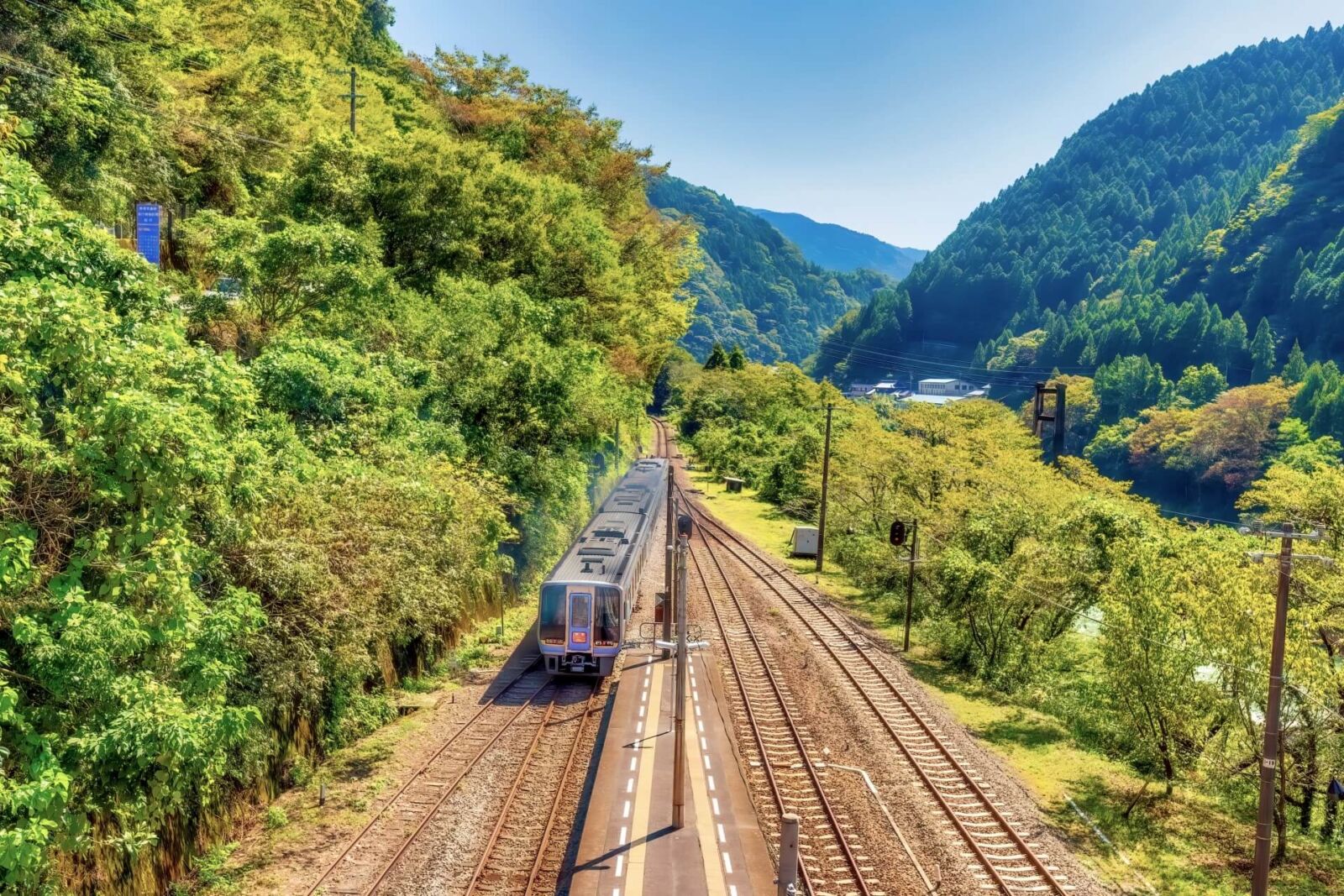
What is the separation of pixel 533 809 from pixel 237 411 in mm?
9829

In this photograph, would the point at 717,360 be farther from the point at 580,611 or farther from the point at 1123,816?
the point at 1123,816

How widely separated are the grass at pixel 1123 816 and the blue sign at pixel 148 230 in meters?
26.6

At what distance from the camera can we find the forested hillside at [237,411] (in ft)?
37.2

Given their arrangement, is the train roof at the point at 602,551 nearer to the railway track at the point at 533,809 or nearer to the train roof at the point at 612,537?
the train roof at the point at 612,537

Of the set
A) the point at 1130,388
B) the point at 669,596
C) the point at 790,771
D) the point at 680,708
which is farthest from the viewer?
the point at 1130,388

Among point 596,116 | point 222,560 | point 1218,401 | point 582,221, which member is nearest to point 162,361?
point 222,560

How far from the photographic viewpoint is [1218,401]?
104m

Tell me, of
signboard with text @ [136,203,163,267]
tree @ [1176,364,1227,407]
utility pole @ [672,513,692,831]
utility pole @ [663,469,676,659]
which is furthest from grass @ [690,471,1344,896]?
tree @ [1176,364,1227,407]

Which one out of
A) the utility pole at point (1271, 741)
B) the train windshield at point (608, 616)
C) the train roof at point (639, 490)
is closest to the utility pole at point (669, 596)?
the train windshield at point (608, 616)

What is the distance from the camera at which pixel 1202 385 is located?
128750 mm

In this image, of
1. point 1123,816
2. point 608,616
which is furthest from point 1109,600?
point 608,616

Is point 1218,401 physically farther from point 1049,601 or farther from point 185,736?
point 185,736

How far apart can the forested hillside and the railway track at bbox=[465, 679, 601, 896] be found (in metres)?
4.12

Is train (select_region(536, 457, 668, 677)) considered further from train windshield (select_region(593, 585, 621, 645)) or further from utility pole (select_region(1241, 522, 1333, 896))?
utility pole (select_region(1241, 522, 1333, 896))
